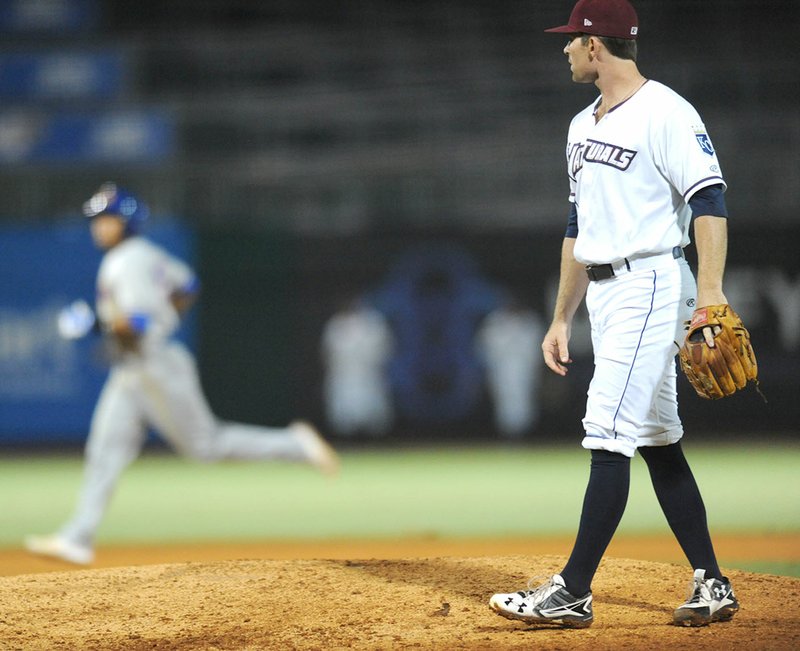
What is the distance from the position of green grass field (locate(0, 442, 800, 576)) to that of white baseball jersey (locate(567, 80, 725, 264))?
2.62m

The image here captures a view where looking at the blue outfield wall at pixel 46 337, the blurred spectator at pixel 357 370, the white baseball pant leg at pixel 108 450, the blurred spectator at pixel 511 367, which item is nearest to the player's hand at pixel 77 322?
the white baseball pant leg at pixel 108 450

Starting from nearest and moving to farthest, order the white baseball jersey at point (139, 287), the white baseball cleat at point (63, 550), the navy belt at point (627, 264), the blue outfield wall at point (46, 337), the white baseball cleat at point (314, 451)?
the navy belt at point (627, 264) → the white baseball cleat at point (63, 550) → the white baseball jersey at point (139, 287) → the white baseball cleat at point (314, 451) → the blue outfield wall at point (46, 337)

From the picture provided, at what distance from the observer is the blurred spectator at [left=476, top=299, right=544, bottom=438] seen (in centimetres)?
1437

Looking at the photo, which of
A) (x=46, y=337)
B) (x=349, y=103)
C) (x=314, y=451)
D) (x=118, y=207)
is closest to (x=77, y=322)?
(x=118, y=207)

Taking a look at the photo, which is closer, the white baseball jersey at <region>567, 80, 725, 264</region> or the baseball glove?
the baseball glove

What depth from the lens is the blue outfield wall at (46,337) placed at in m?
13.6

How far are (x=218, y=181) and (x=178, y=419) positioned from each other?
875 cm

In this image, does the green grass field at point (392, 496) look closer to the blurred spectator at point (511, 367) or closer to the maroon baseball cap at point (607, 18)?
the blurred spectator at point (511, 367)

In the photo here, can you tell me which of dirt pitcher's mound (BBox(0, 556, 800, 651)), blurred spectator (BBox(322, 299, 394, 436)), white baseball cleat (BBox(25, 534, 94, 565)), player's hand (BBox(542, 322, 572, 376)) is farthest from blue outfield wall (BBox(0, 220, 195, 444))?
player's hand (BBox(542, 322, 572, 376))

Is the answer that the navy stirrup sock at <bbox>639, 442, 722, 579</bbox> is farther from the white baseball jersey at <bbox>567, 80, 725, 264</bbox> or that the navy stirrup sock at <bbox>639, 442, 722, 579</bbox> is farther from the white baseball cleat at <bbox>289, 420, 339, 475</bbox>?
the white baseball cleat at <bbox>289, 420, 339, 475</bbox>

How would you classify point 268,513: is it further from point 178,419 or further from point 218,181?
point 218,181

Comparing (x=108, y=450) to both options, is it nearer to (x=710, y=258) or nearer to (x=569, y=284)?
(x=569, y=284)

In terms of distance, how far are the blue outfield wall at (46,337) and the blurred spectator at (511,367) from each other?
363 cm

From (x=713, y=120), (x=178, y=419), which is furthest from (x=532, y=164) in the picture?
(x=178, y=419)
